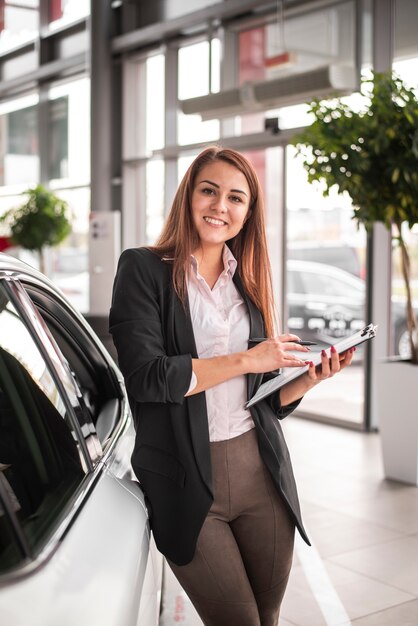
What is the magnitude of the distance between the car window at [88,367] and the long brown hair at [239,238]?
338 mm

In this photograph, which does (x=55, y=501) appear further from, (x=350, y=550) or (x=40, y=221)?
(x=40, y=221)

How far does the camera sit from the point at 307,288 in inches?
300

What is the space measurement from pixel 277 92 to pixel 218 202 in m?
5.04

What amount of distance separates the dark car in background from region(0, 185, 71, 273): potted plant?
3.93 metres

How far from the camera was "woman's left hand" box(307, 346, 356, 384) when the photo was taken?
71.5 inches

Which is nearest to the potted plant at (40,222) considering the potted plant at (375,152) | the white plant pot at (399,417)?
the potted plant at (375,152)

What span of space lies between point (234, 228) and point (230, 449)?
0.52 meters

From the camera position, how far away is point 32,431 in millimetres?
1467

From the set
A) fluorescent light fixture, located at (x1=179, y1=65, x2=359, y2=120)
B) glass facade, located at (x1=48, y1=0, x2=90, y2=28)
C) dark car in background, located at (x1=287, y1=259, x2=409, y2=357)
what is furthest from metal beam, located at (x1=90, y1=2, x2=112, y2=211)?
dark car in background, located at (x1=287, y1=259, x2=409, y2=357)

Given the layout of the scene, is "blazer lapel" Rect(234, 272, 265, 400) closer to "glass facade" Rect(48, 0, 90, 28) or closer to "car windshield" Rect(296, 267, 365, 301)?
"car windshield" Rect(296, 267, 365, 301)

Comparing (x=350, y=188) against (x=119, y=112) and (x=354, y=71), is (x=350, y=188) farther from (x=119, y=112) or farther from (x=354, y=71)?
(x=119, y=112)

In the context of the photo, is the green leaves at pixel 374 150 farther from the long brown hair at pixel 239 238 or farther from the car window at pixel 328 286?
the long brown hair at pixel 239 238

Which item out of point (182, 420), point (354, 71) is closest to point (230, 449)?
point (182, 420)

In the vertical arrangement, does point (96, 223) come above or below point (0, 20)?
below
